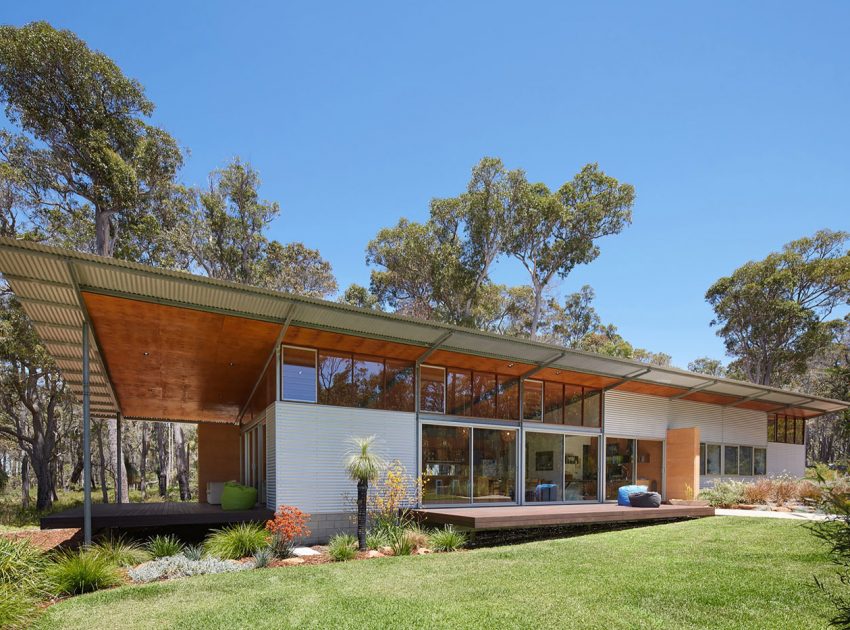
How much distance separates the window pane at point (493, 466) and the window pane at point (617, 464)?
146 inches

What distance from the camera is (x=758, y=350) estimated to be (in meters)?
29.6

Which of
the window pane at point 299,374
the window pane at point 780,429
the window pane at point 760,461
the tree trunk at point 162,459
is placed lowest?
the tree trunk at point 162,459

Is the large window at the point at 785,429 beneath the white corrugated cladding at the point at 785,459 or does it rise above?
above

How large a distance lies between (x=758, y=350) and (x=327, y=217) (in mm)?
25142

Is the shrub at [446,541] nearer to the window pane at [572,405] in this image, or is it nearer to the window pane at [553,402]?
the window pane at [553,402]

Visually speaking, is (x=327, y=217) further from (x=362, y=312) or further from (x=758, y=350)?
(x=758, y=350)

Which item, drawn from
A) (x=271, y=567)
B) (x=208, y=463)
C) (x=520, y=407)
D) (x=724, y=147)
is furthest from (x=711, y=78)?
(x=208, y=463)

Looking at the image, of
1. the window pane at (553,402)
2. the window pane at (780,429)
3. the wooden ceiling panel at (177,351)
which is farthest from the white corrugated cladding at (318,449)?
the window pane at (780,429)

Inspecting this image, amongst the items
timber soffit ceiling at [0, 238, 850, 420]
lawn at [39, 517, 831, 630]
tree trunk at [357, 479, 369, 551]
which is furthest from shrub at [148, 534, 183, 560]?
timber soffit ceiling at [0, 238, 850, 420]

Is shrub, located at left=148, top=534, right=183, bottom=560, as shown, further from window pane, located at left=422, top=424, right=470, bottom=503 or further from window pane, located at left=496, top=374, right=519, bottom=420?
window pane, located at left=496, top=374, right=519, bottom=420

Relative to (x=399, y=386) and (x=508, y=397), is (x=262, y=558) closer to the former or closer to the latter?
(x=399, y=386)

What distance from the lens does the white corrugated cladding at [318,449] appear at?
9.84m

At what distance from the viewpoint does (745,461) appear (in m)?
20.1

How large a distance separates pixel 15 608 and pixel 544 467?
11.2 metres
